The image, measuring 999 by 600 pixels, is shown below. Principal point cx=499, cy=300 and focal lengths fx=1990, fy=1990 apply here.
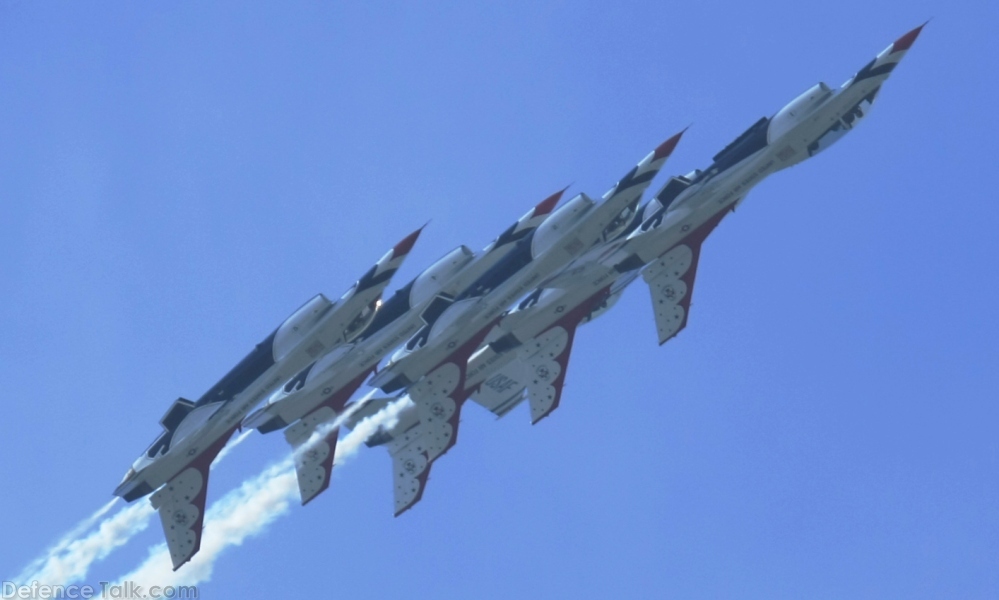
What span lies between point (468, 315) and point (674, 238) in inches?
391

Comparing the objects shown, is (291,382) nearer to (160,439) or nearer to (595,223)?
(160,439)

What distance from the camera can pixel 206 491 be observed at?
92.8m

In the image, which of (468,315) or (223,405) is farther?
(223,405)

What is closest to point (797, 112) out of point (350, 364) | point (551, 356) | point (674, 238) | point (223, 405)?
point (674, 238)

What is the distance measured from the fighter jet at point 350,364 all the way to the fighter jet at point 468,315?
88 centimetres

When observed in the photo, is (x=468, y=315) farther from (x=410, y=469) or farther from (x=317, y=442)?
(x=317, y=442)

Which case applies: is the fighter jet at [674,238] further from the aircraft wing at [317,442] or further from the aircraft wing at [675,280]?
the aircraft wing at [317,442]

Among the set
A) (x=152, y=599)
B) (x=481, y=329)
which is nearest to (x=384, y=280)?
(x=481, y=329)

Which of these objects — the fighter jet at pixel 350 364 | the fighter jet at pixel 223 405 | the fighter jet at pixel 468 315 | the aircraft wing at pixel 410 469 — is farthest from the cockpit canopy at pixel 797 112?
the aircraft wing at pixel 410 469

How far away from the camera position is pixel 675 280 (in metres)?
90.1

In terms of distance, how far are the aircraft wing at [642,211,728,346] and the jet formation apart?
64mm

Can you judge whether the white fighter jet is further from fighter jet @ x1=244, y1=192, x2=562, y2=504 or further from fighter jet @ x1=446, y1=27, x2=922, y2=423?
fighter jet @ x1=244, y1=192, x2=562, y2=504

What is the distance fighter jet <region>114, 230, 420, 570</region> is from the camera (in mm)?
89688

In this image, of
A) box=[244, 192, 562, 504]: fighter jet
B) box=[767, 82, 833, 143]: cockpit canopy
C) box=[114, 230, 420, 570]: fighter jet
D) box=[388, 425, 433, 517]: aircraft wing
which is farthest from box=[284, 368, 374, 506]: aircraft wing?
box=[767, 82, 833, 143]: cockpit canopy
